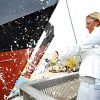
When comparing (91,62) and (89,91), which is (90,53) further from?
(89,91)

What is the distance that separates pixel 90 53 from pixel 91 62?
5 centimetres

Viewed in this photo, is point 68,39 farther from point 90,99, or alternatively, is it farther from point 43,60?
point 90,99

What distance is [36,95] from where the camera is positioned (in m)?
0.69

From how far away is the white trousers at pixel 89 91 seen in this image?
106 cm

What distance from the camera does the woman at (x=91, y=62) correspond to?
1.02 meters

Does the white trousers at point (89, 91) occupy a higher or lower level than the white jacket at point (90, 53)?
lower

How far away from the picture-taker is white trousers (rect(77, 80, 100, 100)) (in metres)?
1.06

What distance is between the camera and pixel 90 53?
3.54ft

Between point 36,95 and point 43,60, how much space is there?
4.16 ft

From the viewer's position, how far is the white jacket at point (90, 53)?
1.01 metres

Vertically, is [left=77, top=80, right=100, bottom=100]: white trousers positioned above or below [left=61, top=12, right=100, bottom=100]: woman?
below

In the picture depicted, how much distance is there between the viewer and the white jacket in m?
1.01

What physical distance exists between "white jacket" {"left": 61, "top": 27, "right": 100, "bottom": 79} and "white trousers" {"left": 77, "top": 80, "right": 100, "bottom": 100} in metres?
0.06

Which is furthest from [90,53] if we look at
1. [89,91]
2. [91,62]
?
[89,91]
